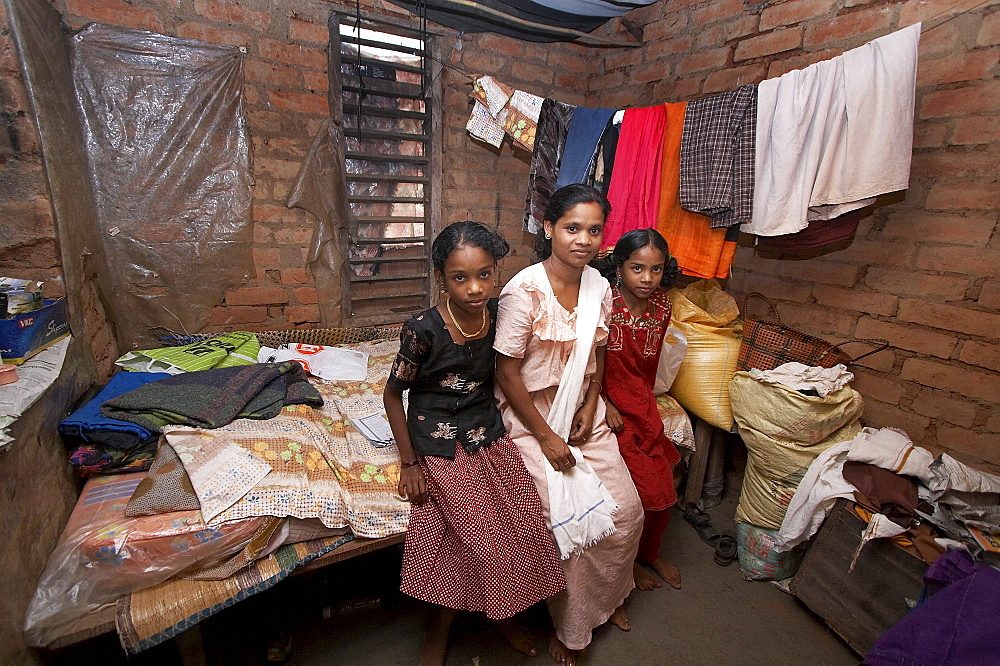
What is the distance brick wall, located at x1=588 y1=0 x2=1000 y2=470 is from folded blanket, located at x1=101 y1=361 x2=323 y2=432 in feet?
8.60

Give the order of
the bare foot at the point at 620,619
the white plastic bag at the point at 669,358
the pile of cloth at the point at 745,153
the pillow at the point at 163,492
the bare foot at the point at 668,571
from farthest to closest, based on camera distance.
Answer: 1. the white plastic bag at the point at 669,358
2. the bare foot at the point at 668,571
3. the bare foot at the point at 620,619
4. the pile of cloth at the point at 745,153
5. the pillow at the point at 163,492

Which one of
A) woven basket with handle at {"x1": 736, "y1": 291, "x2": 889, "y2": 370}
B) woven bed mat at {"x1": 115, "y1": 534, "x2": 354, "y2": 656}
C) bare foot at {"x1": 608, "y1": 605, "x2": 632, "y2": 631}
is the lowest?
bare foot at {"x1": 608, "y1": 605, "x2": 632, "y2": 631}

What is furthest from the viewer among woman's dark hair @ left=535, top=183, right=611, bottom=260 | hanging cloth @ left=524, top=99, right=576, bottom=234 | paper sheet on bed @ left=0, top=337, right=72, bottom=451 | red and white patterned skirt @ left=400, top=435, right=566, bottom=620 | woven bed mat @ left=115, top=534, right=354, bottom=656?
hanging cloth @ left=524, top=99, right=576, bottom=234

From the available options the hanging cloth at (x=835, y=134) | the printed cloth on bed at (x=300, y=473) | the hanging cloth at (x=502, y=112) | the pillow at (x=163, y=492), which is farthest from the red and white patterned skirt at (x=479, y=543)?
the hanging cloth at (x=502, y=112)

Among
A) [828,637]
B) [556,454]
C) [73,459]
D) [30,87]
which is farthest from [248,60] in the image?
[828,637]

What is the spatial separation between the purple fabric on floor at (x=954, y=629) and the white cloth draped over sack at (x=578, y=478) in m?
0.87

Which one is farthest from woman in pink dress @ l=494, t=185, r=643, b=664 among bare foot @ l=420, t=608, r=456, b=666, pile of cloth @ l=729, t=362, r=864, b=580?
pile of cloth @ l=729, t=362, r=864, b=580

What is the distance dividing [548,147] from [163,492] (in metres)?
2.67

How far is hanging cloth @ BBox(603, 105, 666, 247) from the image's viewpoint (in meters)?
2.59

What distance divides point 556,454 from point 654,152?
68.9 inches

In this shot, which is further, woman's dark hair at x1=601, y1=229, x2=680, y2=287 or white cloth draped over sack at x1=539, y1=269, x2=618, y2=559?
woman's dark hair at x1=601, y1=229, x2=680, y2=287

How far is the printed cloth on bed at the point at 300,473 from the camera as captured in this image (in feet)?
5.05

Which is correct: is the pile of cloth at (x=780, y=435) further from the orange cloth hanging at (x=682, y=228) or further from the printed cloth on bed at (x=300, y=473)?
the printed cloth on bed at (x=300, y=473)

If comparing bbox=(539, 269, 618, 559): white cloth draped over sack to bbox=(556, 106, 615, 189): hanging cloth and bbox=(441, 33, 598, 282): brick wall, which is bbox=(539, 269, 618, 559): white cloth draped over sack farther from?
bbox=(441, 33, 598, 282): brick wall
